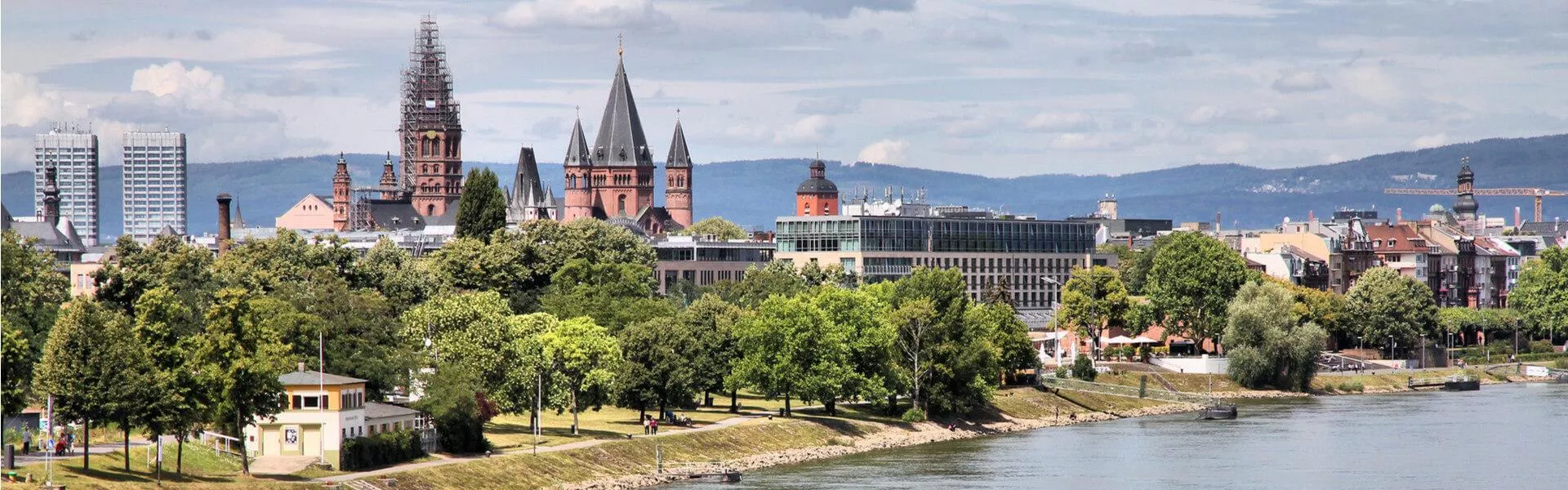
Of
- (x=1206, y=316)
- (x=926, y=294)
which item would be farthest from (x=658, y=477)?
(x=1206, y=316)

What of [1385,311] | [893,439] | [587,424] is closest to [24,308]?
[587,424]

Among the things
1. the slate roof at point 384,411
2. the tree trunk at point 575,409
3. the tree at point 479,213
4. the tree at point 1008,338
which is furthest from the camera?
the tree at point 479,213

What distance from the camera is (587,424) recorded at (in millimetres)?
105312

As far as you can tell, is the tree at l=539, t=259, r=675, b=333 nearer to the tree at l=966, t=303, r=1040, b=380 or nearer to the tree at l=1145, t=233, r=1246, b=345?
Result: the tree at l=966, t=303, r=1040, b=380

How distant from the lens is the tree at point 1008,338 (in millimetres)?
135250

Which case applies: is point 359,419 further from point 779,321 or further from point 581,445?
point 779,321

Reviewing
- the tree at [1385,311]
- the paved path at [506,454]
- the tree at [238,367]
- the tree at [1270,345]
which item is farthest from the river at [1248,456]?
the tree at [1385,311]

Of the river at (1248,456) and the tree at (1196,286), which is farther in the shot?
the tree at (1196,286)

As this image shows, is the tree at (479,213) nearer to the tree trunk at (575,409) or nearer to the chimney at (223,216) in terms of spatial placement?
the chimney at (223,216)

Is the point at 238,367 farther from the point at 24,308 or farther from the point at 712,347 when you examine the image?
the point at 712,347

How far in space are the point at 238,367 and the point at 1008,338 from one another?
6828cm

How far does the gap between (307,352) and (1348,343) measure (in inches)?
4777

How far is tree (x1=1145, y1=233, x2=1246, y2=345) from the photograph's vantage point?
170 m

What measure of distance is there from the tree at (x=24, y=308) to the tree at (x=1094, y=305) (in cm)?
7669
